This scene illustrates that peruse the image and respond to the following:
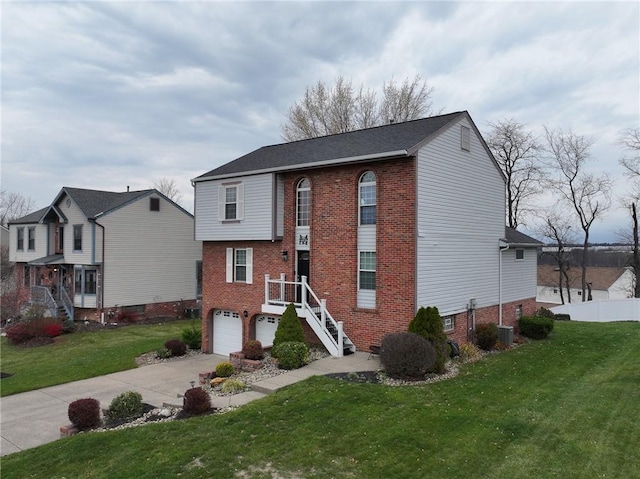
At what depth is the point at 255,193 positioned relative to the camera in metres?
16.8

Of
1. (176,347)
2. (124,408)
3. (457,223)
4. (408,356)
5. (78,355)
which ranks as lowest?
(78,355)

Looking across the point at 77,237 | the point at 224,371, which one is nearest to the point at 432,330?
the point at 224,371

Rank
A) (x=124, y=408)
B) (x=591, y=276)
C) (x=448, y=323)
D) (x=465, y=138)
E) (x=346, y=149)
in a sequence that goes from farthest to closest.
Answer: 1. (x=591, y=276)
2. (x=465, y=138)
3. (x=346, y=149)
4. (x=448, y=323)
5. (x=124, y=408)

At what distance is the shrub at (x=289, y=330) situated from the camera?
1397 centimetres

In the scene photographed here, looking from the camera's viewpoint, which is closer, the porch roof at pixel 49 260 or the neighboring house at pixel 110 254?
the neighboring house at pixel 110 254

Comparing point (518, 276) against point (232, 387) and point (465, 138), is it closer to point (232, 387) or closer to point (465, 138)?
point (465, 138)

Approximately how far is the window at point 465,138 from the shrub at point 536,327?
307 inches

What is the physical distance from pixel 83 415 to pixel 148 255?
69.3 feet

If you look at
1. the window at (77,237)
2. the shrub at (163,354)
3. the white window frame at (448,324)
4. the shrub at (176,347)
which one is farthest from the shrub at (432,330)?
the window at (77,237)

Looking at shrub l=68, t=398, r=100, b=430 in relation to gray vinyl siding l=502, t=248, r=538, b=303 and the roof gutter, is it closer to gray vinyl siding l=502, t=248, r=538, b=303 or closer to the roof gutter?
the roof gutter

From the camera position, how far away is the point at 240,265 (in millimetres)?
18078

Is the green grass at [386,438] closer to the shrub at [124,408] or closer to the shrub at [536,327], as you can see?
the shrub at [124,408]

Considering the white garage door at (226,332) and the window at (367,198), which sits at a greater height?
the window at (367,198)

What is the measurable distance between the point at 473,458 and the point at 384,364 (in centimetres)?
458
